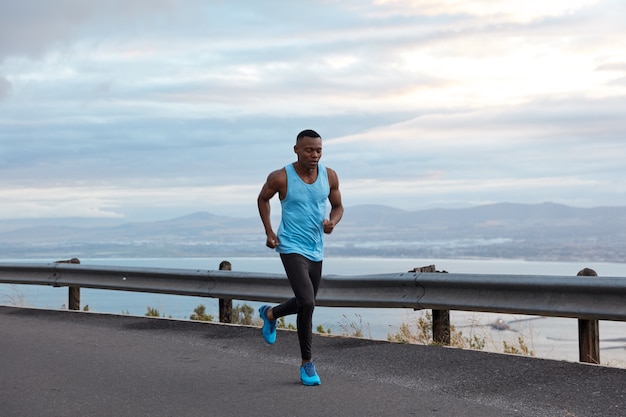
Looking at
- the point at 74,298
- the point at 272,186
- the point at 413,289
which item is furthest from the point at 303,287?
the point at 74,298

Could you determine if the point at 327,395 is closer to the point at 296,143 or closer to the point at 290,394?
the point at 290,394

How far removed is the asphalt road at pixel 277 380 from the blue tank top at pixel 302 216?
1.13 meters

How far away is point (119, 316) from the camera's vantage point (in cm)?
1411

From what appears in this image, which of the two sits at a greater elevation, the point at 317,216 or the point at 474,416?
the point at 317,216

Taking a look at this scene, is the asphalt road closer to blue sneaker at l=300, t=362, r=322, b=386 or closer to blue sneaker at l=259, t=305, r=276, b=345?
blue sneaker at l=300, t=362, r=322, b=386

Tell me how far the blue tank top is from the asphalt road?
3.71 ft

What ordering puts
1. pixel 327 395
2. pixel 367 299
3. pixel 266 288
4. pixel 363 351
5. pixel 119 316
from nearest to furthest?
1. pixel 327 395
2. pixel 363 351
3. pixel 367 299
4. pixel 266 288
5. pixel 119 316

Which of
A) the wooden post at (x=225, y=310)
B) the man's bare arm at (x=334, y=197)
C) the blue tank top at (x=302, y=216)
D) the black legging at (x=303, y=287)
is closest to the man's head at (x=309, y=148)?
the blue tank top at (x=302, y=216)

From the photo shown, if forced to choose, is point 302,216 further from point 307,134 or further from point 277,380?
point 277,380

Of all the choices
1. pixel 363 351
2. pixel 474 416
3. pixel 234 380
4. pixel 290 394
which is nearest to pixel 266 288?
pixel 363 351

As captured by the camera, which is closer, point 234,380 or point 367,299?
point 234,380

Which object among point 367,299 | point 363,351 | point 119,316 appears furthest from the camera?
point 119,316

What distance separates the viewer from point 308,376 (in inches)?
318

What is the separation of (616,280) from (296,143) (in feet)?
9.67
